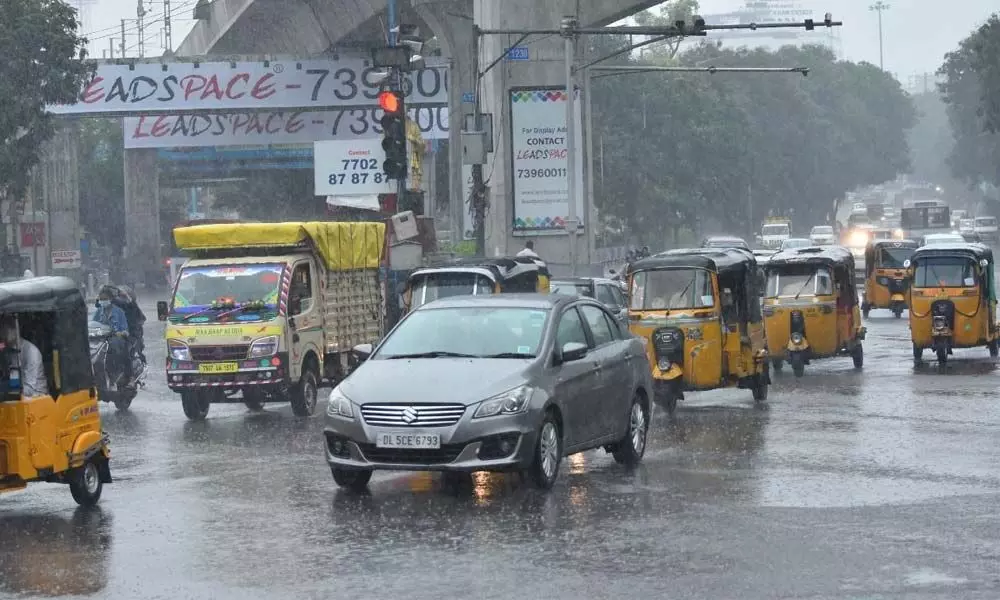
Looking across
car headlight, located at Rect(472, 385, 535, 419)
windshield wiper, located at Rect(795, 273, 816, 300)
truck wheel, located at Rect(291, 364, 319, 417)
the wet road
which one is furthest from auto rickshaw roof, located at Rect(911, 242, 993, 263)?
car headlight, located at Rect(472, 385, 535, 419)

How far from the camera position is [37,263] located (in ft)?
216

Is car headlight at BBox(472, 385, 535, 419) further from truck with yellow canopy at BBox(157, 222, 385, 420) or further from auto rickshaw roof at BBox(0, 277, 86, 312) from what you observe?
truck with yellow canopy at BBox(157, 222, 385, 420)

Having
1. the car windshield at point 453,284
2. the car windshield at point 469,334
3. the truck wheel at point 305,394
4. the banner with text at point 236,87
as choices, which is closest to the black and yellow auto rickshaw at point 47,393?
the car windshield at point 469,334

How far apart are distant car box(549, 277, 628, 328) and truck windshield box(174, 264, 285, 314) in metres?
7.84

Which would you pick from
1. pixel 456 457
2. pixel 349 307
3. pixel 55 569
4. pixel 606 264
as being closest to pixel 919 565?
pixel 456 457

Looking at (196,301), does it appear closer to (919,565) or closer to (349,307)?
(349,307)

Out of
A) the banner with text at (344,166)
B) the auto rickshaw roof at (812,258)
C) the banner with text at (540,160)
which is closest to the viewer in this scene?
the auto rickshaw roof at (812,258)

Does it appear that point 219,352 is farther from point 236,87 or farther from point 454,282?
point 236,87

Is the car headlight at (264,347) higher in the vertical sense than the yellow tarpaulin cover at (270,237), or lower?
lower

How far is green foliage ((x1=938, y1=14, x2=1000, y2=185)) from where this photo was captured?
75.4 m

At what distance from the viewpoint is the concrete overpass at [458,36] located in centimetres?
4284

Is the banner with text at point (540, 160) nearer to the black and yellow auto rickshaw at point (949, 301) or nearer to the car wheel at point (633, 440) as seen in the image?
the black and yellow auto rickshaw at point (949, 301)

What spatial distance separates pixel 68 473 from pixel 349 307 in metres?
11.5

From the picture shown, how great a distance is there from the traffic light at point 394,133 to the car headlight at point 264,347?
18.5 ft
